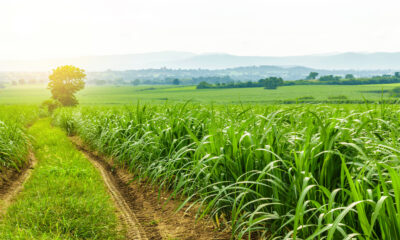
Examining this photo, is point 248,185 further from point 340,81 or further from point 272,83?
point 340,81

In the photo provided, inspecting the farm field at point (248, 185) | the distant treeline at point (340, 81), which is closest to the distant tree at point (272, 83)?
the distant treeline at point (340, 81)

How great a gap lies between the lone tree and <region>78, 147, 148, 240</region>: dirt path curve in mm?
31952

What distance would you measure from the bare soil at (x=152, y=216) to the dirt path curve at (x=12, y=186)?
4.70ft

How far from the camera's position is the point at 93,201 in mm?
4527

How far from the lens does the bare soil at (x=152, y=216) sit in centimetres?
376

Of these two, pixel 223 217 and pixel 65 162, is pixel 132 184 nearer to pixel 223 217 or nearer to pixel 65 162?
pixel 65 162

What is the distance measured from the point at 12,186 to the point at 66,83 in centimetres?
3389

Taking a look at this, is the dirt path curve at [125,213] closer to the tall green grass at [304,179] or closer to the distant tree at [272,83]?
the tall green grass at [304,179]

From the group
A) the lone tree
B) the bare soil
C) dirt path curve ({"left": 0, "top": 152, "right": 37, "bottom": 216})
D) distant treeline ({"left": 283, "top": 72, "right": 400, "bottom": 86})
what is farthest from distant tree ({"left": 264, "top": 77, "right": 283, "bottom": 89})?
the bare soil

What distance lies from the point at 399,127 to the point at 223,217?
112 inches

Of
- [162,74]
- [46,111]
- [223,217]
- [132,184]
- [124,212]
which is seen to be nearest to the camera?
[223,217]

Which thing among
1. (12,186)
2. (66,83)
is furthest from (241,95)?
(66,83)

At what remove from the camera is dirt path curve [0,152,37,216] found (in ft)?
16.0

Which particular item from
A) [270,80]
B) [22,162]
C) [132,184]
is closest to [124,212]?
[132,184]
